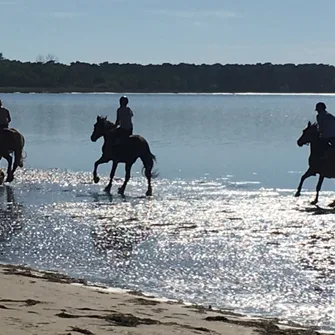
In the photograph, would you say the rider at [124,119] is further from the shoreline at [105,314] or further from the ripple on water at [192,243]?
the shoreline at [105,314]

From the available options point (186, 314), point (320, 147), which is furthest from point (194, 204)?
point (186, 314)

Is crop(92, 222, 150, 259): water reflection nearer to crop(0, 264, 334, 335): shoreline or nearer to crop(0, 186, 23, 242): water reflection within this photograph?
crop(0, 186, 23, 242): water reflection

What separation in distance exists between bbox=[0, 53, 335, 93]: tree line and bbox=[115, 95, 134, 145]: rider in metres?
106

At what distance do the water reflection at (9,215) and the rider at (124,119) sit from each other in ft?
8.17

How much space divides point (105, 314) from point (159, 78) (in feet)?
404

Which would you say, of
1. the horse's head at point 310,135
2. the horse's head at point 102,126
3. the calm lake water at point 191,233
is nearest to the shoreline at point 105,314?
the calm lake water at point 191,233

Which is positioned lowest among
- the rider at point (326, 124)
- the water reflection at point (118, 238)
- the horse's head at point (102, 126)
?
the water reflection at point (118, 238)

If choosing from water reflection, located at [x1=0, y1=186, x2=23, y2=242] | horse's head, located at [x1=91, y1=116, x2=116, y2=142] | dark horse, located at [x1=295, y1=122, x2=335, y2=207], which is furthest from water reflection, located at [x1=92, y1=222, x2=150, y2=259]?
horse's head, located at [x1=91, y1=116, x2=116, y2=142]

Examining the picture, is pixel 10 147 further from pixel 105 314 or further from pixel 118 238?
pixel 105 314

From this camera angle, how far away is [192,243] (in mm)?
11906

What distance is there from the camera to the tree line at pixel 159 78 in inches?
4894

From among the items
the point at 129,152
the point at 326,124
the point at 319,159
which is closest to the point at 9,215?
the point at 129,152

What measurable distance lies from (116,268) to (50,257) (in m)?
1.11

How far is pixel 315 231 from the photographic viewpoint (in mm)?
12820
